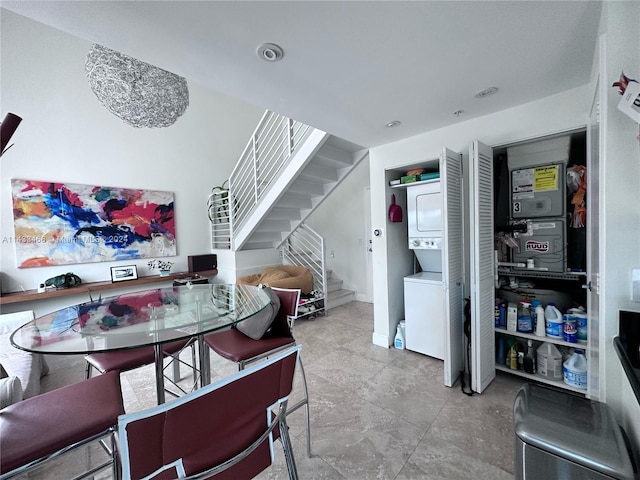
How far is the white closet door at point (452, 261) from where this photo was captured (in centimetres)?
206

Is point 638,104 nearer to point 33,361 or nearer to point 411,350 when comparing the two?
point 411,350

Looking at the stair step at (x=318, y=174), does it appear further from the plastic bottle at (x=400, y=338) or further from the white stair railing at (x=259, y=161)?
the plastic bottle at (x=400, y=338)

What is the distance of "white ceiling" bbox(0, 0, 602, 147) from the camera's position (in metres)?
1.11

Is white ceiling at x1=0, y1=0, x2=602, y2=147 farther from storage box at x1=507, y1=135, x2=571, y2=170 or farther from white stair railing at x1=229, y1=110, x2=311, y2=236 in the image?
white stair railing at x1=229, y1=110, x2=311, y2=236

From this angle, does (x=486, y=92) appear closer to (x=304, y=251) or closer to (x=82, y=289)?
(x=304, y=251)

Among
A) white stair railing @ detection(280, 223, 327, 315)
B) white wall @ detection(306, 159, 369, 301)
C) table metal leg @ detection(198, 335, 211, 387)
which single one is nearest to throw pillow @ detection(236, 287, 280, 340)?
table metal leg @ detection(198, 335, 211, 387)

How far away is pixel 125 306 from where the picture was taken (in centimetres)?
194

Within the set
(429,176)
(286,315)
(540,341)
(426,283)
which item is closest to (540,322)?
(540,341)

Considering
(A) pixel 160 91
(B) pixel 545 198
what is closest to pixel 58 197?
(A) pixel 160 91

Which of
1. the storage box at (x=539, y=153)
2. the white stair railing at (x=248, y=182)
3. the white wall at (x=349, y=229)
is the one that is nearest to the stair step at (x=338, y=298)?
the white wall at (x=349, y=229)

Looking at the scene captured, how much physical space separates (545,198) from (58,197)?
18.0ft

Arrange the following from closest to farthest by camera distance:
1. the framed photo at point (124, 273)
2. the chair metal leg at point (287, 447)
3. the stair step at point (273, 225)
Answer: the chair metal leg at point (287, 447) < the framed photo at point (124, 273) < the stair step at point (273, 225)

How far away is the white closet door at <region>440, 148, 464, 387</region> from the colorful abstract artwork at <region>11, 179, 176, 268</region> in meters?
4.22

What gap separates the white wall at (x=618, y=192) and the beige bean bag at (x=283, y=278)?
3080 millimetres
